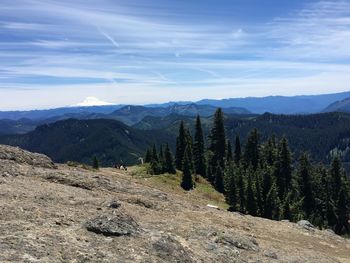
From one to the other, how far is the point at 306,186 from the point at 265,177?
1681 cm

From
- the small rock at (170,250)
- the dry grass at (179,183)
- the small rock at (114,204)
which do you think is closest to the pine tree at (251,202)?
the dry grass at (179,183)

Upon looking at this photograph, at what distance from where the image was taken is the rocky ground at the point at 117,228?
17641mm

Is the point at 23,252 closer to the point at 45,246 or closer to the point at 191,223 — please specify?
the point at 45,246

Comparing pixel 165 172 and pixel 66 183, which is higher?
pixel 66 183

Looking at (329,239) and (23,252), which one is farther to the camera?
(329,239)

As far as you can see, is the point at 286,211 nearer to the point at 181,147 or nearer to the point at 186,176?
the point at 186,176

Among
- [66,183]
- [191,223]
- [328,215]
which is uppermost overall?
[66,183]

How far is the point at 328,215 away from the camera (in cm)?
9100

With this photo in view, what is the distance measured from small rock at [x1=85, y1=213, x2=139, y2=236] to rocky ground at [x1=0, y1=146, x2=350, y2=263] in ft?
0.15

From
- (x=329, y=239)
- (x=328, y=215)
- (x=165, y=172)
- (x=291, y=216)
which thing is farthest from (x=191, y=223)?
(x=328, y=215)

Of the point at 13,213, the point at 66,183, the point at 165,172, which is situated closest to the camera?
the point at 13,213

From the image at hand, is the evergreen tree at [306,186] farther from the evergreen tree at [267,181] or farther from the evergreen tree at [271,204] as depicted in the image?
the evergreen tree at [271,204]

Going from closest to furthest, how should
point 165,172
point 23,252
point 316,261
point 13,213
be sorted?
point 23,252
point 13,213
point 316,261
point 165,172

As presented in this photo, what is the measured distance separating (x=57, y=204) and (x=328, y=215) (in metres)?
79.4
